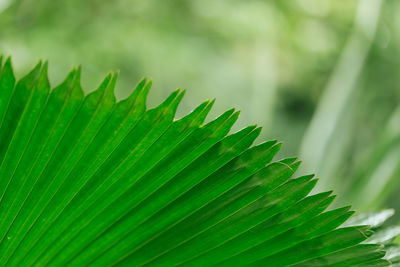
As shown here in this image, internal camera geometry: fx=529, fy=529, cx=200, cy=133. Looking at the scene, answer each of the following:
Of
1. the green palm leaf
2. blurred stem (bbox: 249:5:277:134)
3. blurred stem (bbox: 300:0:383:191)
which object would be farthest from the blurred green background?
the green palm leaf

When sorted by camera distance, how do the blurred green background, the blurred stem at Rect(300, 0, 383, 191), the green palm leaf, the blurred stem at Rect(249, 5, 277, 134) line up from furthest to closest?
1. the blurred stem at Rect(249, 5, 277, 134)
2. the blurred green background
3. the blurred stem at Rect(300, 0, 383, 191)
4. the green palm leaf

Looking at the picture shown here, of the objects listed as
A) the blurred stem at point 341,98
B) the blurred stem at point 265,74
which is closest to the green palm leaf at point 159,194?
the blurred stem at point 341,98

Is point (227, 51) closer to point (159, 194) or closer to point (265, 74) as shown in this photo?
point (265, 74)

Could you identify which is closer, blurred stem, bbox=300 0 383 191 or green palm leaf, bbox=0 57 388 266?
green palm leaf, bbox=0 57 388 266

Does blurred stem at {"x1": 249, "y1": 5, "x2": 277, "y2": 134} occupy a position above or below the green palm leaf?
above

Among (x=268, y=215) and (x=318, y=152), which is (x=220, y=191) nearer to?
(x=268, y=215)

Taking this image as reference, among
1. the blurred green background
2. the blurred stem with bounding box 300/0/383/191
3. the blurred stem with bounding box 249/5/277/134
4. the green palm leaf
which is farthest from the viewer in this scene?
the blurred stem with bounding box 249/5/277/134

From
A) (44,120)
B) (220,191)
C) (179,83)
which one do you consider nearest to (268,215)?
(220,191)

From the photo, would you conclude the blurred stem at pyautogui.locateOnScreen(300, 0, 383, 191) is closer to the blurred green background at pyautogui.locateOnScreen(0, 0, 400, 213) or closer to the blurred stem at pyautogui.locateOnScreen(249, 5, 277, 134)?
the blurred green background at pyautogui.locateOnScreen(0, 0, 400, 213)
